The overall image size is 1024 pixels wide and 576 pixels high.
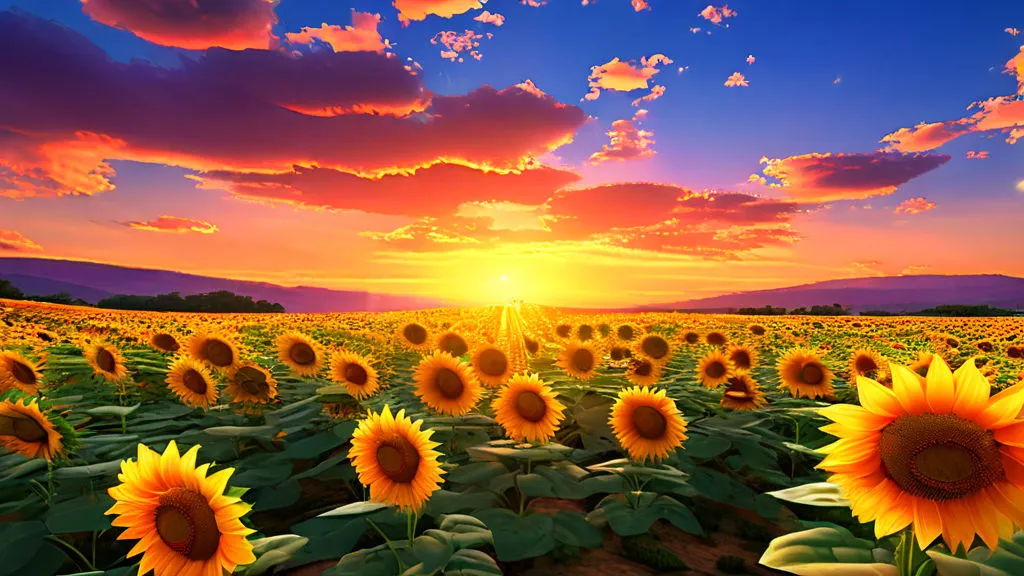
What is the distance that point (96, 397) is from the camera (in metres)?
6.73

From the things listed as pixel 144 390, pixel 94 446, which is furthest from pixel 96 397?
pixel 94 446

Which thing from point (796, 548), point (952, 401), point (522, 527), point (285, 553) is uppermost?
point (952, 401)

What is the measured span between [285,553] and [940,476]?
3.03 m

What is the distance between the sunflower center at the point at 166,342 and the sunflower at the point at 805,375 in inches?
335

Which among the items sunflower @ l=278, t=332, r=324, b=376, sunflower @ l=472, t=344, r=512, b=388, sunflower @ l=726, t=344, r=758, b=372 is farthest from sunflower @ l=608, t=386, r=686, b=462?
sunflower @ l=726, t=344, r=758, b=372

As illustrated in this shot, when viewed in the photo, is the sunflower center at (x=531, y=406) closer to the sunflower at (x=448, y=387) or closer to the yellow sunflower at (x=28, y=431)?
the sunflower at (x=448, y=387)

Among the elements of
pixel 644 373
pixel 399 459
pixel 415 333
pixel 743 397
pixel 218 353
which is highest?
pixel 415 333

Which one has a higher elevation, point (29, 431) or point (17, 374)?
point (17, 374)

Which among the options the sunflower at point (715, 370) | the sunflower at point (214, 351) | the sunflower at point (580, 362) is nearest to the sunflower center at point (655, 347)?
the sunflower at point (715, 370)

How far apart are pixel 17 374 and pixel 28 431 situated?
2027mm

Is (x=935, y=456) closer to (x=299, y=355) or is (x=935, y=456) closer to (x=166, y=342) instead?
(x=299, y=355)

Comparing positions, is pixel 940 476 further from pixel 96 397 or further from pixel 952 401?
pixel 96 397

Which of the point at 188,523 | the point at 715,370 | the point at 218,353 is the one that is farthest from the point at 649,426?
the point at 218,353

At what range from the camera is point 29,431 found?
397 centimetres
